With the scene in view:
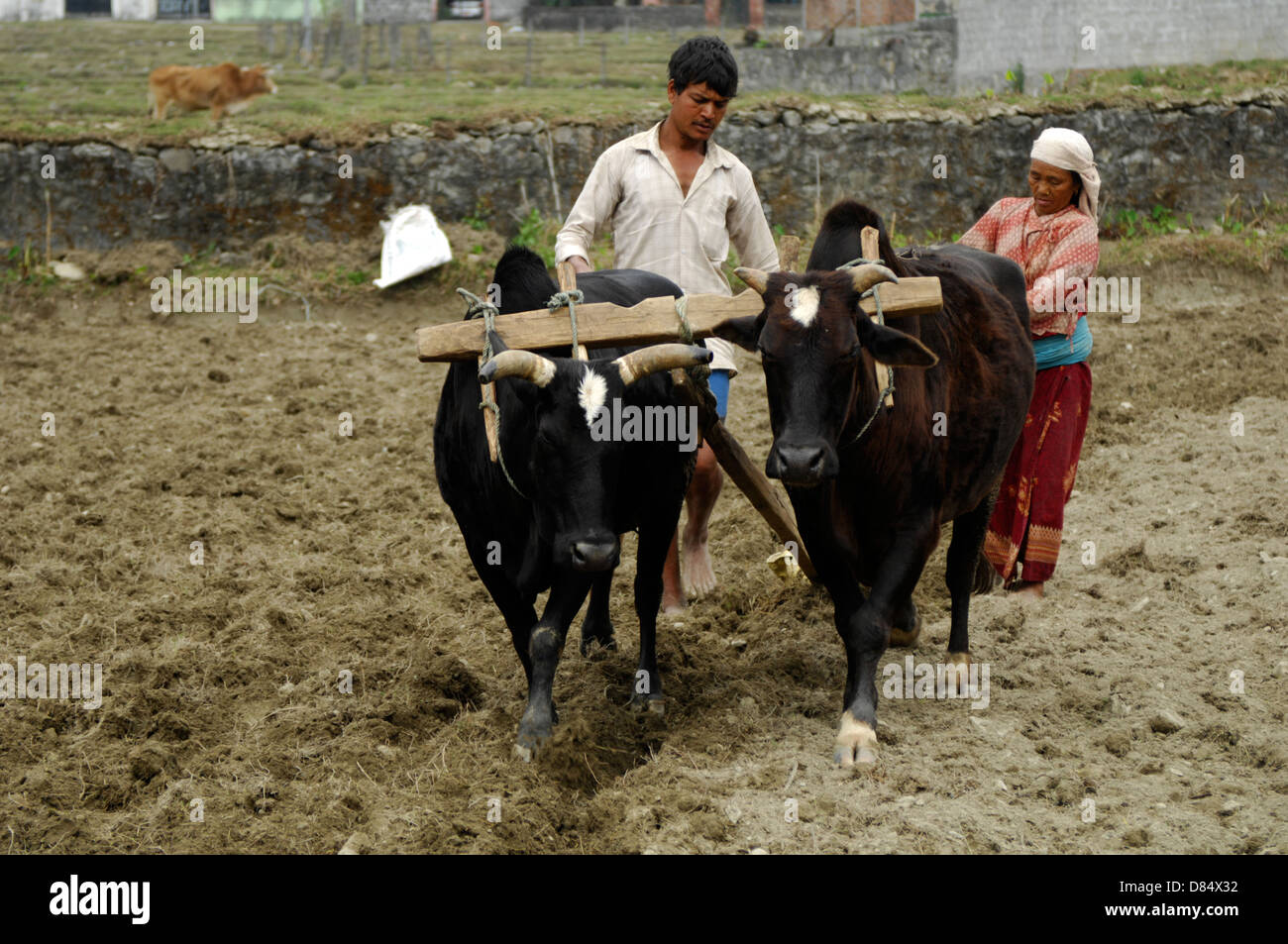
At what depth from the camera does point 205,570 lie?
231 inches

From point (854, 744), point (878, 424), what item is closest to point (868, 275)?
point (878, 424)

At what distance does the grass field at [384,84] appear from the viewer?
1178 centimetres

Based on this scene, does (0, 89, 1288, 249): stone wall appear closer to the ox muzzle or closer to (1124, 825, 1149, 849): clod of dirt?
the ox muzzle

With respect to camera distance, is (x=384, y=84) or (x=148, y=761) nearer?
(x=148, y=761)

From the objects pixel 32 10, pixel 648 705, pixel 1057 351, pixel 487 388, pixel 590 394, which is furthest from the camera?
pixel 32 10

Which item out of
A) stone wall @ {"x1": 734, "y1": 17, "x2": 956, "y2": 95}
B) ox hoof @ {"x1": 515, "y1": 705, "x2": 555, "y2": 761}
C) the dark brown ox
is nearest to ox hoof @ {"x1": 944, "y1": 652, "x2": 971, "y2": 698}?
the dark brown ox

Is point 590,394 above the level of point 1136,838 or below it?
above

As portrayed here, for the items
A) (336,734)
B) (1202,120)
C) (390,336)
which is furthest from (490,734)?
(1202,120)

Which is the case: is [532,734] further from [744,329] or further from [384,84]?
[384,84]

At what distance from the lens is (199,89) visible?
12.6 m

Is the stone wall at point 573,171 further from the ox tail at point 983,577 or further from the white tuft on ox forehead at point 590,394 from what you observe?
the white tuft on ox forehead at point 590,394

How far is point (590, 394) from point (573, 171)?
8043mm

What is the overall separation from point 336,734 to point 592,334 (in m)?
1.59

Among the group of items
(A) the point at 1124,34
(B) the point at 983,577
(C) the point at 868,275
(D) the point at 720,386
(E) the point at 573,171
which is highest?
(A) the point at 1124,34
